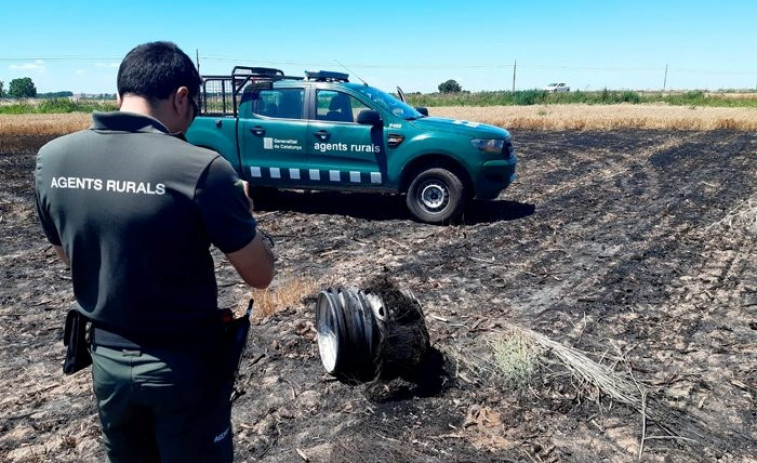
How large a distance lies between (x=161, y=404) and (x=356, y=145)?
657 centimetres

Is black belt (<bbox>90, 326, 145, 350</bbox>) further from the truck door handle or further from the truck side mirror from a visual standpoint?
the truck door handle

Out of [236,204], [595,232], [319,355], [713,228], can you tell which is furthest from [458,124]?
[236,204]

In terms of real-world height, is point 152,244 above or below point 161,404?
above

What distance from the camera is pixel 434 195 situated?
8211mm

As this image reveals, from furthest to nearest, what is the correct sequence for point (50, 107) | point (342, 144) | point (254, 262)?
1. point (50, 107)
2. point (342, 144)
3. point (254, 262)

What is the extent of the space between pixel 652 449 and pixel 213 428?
2.46 m

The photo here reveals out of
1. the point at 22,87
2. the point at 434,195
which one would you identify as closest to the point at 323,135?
the point at 434,195

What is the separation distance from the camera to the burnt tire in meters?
8.05

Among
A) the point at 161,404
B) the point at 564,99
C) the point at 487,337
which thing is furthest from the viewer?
the point at 564,99

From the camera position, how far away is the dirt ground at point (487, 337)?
332 centimetres

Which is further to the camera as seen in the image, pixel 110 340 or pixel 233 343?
pixel 233 343

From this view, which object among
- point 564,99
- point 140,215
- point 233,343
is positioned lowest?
point 233,343

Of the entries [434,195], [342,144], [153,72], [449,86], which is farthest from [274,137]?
[449,86]

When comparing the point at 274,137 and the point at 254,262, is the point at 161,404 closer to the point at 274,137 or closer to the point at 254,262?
the point at 254,262
